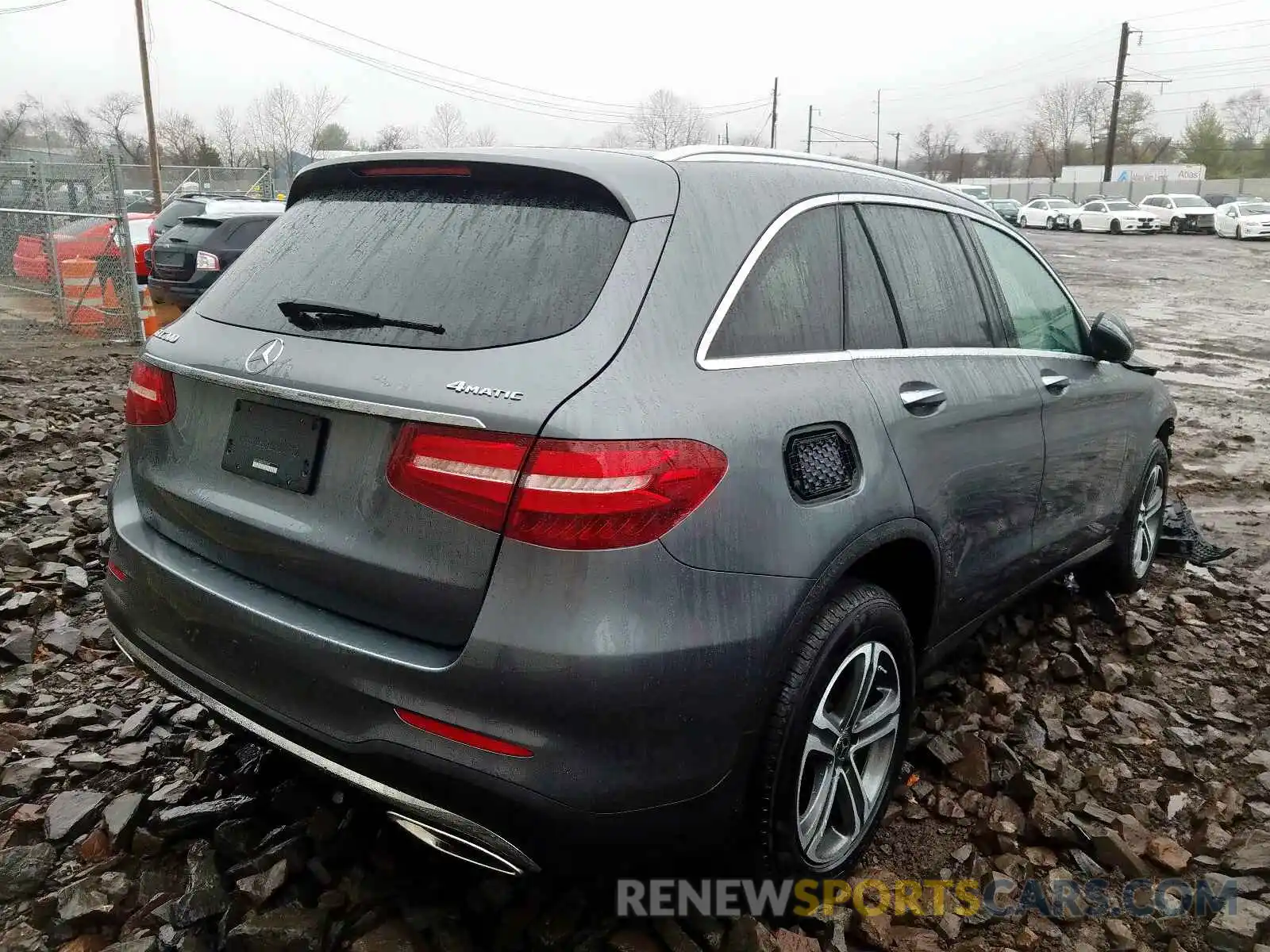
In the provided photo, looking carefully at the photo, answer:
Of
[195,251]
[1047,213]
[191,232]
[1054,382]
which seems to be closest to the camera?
[1054,382]

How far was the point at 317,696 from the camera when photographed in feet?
6.61

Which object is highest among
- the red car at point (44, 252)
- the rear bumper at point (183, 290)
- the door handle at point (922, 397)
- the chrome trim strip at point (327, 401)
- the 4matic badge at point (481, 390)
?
the 4matic badge at point (481, 390)

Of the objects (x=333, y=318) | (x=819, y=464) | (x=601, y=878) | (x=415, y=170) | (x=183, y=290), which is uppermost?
(x=415, y=170)

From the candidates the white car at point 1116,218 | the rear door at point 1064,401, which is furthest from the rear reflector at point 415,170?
the white car at point 1116,218

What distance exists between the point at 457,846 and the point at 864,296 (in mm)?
1705

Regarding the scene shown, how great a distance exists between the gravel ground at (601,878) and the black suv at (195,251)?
701 centimetres

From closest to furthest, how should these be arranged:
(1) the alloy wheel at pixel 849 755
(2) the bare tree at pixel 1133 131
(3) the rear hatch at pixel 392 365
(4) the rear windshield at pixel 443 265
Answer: (3) the rear hatch at pixel 392 365, (4) the rear windshield at pixel 443 265, (1) the alloy wheel at pixel 849 755, (2) the bare tree at pixel 1133 131

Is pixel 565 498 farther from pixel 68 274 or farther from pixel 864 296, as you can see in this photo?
pixel 68 274

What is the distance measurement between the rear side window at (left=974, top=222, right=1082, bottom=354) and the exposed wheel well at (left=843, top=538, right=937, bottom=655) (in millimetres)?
1142

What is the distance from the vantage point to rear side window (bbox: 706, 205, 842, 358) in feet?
7.26

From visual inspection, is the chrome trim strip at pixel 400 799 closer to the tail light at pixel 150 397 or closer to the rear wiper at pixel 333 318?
the tail light at pixel 150 397

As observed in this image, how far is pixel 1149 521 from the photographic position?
4.65 metres

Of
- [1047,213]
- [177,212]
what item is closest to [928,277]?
[177,212]

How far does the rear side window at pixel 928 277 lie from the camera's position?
2812mm
